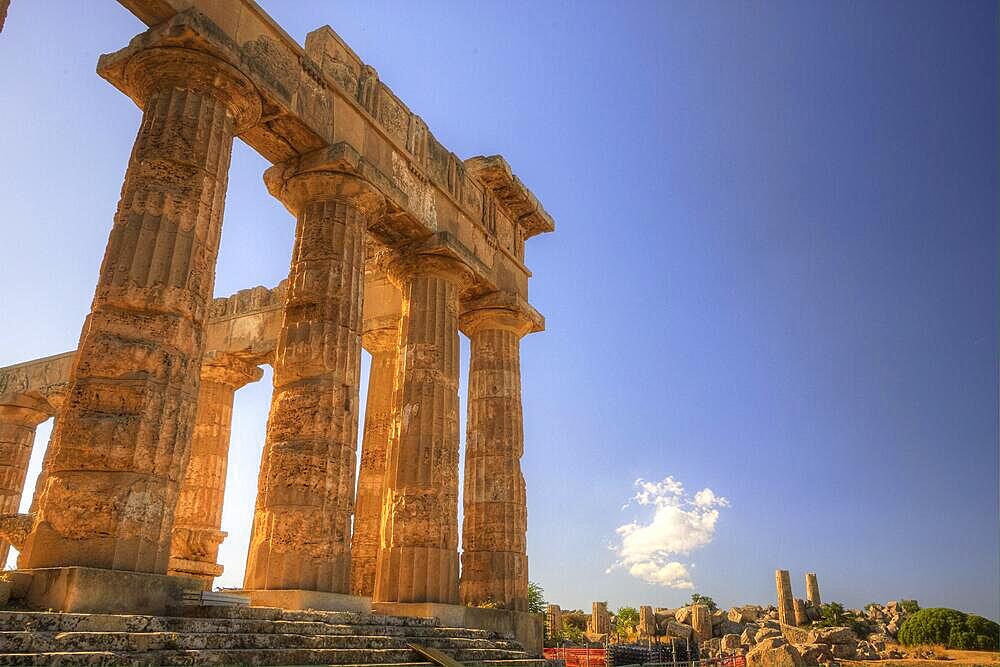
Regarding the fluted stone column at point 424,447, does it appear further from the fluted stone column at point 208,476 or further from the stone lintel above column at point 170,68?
the stone lintel above column at point 170,68

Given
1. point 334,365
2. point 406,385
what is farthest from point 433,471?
point 334,365

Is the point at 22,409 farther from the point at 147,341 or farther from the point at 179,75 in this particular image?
the point at 147,341

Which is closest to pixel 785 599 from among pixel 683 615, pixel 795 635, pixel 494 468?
pixel 683 615

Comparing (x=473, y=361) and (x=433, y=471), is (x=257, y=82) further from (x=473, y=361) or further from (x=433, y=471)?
(x=473, y=361)

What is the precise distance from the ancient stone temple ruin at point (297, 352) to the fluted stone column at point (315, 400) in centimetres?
3

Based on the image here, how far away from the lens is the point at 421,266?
15.9 m

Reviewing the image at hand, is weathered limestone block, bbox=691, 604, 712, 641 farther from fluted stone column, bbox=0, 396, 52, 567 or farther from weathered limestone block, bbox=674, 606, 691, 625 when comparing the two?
fluted stone column, bbox=0, 396, 52, 567

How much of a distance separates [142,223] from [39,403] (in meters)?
17.4

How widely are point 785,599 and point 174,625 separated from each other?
42.6m

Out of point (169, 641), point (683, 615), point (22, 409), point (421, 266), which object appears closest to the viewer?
point (169, 641)

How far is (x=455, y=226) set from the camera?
16828mm

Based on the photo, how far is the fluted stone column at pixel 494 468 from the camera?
1598 cm

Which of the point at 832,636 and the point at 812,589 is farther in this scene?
the point at 812,589

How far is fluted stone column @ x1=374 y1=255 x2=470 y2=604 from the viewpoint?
1354 cm
